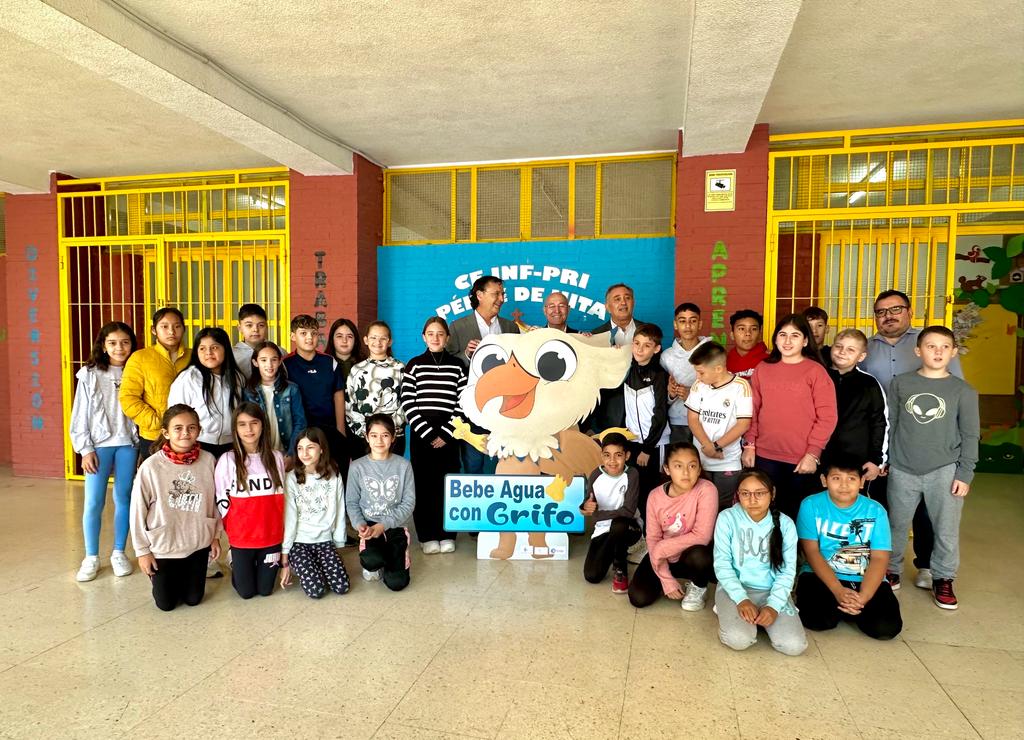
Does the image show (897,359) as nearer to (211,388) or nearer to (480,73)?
(480,73)

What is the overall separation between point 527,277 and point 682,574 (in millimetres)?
2981

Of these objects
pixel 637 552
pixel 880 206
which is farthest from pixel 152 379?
pixel 880 206

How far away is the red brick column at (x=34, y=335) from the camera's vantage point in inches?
242

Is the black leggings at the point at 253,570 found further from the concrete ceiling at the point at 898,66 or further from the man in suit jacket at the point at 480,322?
the concrete ceiling at the point at 898,66

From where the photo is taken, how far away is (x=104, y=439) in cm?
348

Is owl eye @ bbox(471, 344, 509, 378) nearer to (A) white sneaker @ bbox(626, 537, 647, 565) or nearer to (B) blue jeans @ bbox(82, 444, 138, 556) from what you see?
(A) white sneaker @ bbox(626, 537, 647, 565)

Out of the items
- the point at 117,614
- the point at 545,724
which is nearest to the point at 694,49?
the point at 545,724

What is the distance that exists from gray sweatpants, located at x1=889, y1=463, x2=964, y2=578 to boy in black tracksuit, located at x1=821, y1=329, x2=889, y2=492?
5.4 inches

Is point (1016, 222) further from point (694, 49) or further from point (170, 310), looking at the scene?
point (170, 310)

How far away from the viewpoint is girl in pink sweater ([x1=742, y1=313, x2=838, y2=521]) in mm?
3117

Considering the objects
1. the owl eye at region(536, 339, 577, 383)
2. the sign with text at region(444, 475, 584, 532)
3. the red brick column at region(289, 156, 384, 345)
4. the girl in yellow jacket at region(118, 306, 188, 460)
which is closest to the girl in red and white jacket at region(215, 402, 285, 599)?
the girl in yellow jacket at region(118, 306, 188, 460)

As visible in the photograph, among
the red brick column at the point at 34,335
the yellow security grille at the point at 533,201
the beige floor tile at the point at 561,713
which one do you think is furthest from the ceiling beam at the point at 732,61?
the red brick column at the point at 34,335

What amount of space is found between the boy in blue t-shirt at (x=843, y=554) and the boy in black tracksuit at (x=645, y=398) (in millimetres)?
926

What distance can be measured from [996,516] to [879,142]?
296 cm
